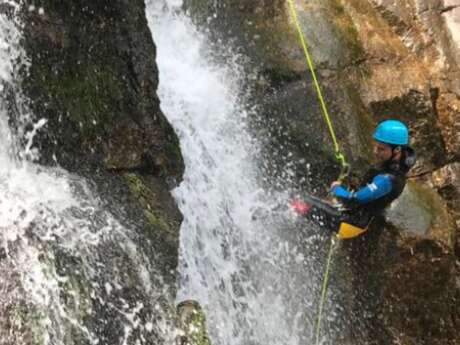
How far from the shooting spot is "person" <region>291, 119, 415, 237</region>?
5.46 meters

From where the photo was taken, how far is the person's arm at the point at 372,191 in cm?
550

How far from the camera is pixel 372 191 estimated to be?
556cm

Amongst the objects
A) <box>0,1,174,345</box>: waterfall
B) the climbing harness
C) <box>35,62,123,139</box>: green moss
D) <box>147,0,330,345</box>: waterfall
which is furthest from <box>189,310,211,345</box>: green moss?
the climbing harness

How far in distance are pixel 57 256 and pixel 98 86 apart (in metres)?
1.92

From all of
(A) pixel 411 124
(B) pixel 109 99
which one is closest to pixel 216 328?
(B) pixel 109 99

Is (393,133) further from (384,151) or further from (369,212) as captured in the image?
(369,212)

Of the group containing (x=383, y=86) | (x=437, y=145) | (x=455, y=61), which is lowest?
(x=437, y=145)

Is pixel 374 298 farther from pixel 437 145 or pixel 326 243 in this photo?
pixel 437 145

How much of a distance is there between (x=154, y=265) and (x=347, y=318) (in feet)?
10.2

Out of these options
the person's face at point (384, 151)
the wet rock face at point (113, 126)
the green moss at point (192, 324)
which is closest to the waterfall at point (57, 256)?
the wet rock face at point (113, 126)

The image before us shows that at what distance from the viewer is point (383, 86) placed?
A: 22.8 feet

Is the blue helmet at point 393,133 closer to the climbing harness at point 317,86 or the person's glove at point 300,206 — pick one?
the climbing harness at point 317,86

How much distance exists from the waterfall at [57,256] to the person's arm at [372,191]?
6.69ft

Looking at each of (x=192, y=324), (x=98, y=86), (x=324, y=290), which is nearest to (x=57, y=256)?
(x=192, y=324)
